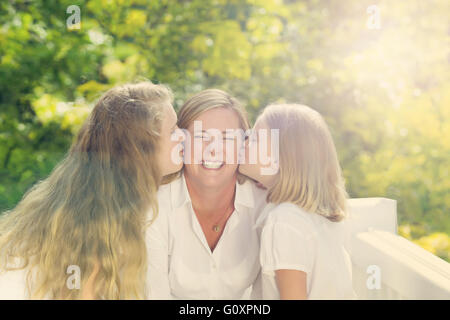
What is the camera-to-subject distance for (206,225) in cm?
200

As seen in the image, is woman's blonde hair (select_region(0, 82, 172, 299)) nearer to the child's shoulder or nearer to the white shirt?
the white shirt

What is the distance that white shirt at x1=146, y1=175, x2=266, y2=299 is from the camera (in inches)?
73.4

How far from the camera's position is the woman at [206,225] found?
188 centimetres

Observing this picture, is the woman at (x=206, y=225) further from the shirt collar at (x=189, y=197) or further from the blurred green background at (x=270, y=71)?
the blurred green background at (x=270, y=71)

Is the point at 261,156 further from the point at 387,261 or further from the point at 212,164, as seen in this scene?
the point at 387,261

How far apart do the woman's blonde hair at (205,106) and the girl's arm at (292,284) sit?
2.11ft

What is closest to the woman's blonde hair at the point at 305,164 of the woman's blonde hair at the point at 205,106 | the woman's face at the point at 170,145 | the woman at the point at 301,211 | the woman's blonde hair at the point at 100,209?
the woman at the point at 301,211

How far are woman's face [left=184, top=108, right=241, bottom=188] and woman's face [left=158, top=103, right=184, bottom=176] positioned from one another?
55 mm

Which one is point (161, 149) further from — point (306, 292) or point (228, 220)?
point (306, 292)

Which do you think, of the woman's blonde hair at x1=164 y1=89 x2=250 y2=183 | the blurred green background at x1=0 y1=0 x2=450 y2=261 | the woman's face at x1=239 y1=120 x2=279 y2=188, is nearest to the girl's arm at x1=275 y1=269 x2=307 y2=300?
the woman's face at x1=239 y1=120 x2=279 y2=188

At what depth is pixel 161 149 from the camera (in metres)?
1.81

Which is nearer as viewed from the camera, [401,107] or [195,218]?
[195,218]

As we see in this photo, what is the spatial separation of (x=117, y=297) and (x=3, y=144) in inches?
53.2
